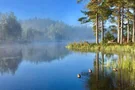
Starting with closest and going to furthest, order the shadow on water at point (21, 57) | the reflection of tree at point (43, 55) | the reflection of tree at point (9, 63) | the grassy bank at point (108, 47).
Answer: the reflection of tree at point (9, 63) < the shadow on water at point (21, 57) < the reflection of tree at point (43, 55) < the grassy bank at point (108, 47)

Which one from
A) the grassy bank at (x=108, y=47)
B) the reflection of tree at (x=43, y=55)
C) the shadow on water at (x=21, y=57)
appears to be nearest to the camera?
the shadow on water at (x=21, y=57)

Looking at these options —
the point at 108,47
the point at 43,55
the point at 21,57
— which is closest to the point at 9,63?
the point at 21,57

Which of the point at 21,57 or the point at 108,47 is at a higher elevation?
the point at 108,47

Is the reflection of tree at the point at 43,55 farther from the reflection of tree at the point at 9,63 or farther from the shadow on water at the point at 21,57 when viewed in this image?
the reflection of tree at the point at 9,63

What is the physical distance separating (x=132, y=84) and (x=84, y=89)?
2170mm

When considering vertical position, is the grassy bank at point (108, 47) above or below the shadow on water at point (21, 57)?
above

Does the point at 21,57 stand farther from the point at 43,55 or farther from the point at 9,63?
the point at 9,63

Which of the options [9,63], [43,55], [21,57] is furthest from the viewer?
[43,55]

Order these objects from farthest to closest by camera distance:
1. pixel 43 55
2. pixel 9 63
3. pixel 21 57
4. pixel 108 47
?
pixel 43 55 → pixel 108 47 → pixel 21 57 → pixel 9 63

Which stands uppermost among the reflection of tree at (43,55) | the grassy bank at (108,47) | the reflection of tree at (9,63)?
the grassy bank at (108,47)

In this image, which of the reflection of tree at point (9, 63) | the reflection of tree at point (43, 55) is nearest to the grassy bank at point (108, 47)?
the reflection of tree at point (43, 55)

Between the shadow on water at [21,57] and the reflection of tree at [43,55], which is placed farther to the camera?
the reflection of tree at [43,55]

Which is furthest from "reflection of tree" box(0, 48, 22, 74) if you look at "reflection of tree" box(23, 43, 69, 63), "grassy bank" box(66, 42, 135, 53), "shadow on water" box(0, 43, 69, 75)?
"grassy bank" box(66, 42, 135, 53)

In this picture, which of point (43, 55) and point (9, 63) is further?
point (43, 55)
